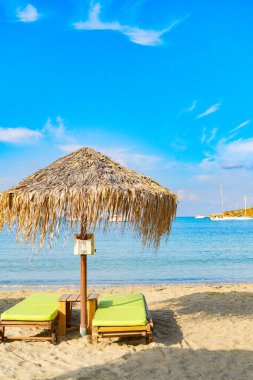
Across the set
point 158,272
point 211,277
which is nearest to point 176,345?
point 211,277

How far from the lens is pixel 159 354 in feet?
15.4

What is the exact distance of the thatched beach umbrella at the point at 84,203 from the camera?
480 centimetres

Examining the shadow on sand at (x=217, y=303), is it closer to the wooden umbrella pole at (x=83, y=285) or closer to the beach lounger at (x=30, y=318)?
the wooden umbrella pole at (x=83, y=285)

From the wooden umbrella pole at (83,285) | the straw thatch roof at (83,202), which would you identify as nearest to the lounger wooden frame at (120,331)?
the wooden umbrella pole at (83,285)

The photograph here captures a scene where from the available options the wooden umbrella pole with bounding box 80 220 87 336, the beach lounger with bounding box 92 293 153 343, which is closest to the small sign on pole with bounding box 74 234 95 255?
the wooden umbrella pole with bounding box 80 220 87 336

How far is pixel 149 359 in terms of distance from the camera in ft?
14.9

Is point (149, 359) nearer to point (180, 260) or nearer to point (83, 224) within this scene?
point (83, 224)

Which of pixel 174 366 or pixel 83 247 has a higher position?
pixel 83 247

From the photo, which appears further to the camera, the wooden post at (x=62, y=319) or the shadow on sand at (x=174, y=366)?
the wooden post at (x=62, y=319)

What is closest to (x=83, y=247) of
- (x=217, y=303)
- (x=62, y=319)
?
(x=62, y=319)

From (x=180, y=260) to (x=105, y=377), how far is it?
51.6 ft

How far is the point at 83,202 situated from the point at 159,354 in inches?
75.8

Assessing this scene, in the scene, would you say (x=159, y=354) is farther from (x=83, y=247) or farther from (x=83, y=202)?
(x=83, y=202)

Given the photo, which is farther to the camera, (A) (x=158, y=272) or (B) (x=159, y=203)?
(A) (x=158, y=272)
